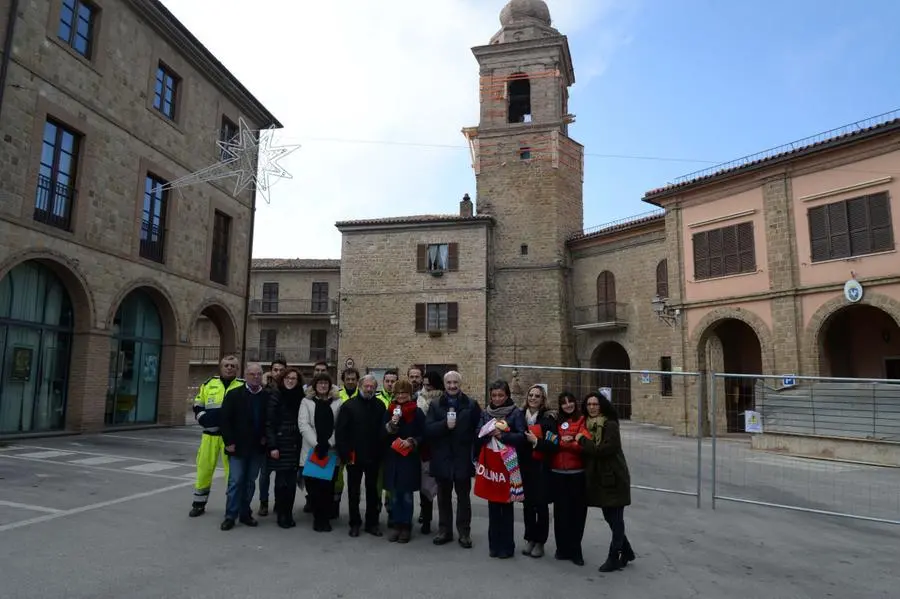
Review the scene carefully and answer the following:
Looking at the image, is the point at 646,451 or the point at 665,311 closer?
the point at 646,451

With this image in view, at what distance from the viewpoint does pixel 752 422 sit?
36.2 feet

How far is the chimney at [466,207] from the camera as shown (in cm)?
2959

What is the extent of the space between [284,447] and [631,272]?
21512 mm

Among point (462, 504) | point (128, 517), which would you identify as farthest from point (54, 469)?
point (462, 504)

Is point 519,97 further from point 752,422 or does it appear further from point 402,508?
point 402,508

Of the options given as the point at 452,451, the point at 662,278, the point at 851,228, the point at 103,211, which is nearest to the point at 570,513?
the point at 452,451

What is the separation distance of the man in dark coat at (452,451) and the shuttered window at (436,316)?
70.1 ft

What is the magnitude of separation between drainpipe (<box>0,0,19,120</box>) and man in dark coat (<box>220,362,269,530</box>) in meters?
9.61

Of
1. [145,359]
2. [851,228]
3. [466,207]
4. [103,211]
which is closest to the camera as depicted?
[103,211]

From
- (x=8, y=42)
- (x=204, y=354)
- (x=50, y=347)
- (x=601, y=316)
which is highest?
(x=8, y=42)

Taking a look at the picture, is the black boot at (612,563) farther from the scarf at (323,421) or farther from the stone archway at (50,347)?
the stone archway at (50,347)

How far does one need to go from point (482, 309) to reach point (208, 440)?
21.0 metres

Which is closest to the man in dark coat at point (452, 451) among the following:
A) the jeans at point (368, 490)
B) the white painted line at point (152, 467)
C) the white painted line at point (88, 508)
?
the jeans at point (368, 490)

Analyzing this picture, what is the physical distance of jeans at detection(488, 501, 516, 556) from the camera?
526 cm
